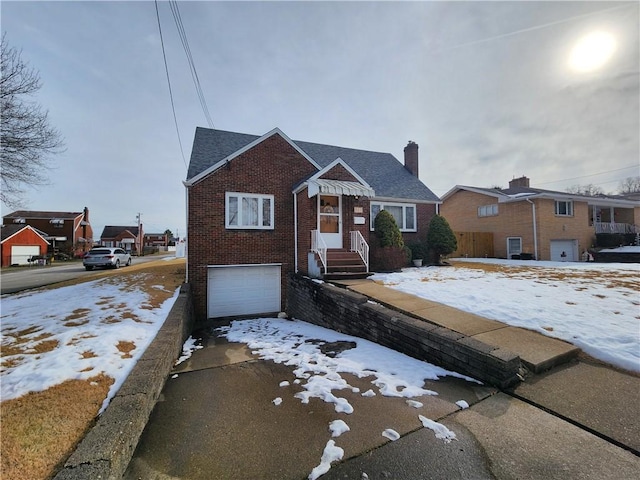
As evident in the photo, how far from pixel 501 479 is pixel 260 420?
98.5 inches

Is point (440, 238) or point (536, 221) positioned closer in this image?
point (440, 238)

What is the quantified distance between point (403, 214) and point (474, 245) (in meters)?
8.22

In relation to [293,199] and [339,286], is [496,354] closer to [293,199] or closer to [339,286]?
[339,286]

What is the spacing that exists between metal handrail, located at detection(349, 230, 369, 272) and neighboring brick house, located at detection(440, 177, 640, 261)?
37.6 feet

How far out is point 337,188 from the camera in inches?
431

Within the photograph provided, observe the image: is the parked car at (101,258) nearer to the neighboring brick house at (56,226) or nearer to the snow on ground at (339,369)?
the snow on ground at (339,369)

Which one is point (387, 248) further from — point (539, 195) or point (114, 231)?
point (114, 231)

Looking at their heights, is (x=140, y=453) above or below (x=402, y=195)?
below

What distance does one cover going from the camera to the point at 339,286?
8.89 m

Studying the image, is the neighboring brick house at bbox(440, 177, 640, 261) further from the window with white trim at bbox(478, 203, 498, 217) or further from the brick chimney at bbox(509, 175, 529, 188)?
Answer: the brick chimney at bbox(509, 175, 529, 188)

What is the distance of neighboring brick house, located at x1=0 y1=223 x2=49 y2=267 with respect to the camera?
34.2 m

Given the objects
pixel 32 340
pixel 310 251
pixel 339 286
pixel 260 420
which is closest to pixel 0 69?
pixel 32 340

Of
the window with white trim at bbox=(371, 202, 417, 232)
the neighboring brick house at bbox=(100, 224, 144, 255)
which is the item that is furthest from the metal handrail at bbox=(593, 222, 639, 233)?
the neighboring brick house at bbox=(100, 224, 144, 255)

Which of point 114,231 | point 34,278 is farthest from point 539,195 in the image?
point 114,231
